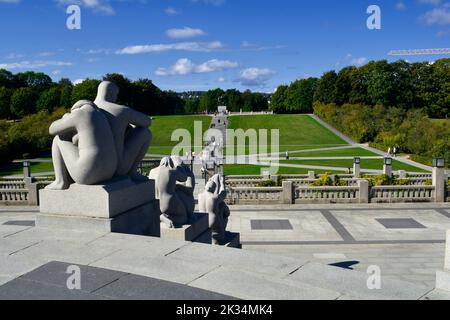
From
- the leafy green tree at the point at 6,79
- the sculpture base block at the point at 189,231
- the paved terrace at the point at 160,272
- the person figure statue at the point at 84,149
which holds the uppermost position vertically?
the leafy green tree at the point at 6,79

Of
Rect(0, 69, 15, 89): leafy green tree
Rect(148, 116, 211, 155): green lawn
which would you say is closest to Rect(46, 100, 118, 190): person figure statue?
Rect(148, 116, 211, 155): green lawn

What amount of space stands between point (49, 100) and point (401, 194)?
295 ft

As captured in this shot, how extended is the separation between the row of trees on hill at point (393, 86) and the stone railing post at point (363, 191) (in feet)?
226

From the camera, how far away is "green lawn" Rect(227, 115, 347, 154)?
196ft

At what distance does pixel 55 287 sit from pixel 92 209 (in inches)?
90.0

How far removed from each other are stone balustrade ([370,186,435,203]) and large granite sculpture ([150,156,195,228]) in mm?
14472

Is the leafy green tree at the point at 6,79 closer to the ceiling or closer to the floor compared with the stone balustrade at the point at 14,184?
closer to the ceiling

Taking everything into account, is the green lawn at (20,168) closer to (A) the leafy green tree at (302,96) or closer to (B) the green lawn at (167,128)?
(B) the green lawn at (167,128)

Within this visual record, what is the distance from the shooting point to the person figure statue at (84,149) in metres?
7.29

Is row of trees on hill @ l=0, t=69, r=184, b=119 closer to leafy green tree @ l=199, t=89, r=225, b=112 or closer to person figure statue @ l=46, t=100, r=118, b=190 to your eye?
leafy green tree @ l=199, t=89, r=225, b=112

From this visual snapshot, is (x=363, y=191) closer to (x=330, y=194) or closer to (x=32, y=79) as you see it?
(x=330, y=194)

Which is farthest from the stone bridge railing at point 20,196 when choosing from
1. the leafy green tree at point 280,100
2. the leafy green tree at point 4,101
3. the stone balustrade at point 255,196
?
the leafy green tree at point 280,100
